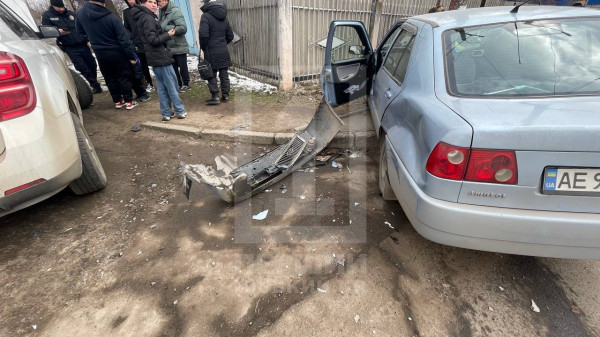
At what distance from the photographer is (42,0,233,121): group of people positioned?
4367 mm

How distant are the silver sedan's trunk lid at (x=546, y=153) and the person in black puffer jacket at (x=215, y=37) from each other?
16.2ft

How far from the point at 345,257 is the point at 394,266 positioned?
0.36m

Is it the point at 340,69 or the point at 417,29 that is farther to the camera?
the point at 340,69

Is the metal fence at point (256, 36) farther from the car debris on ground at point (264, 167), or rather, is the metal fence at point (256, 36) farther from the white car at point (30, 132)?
the white car at point (30, 132)

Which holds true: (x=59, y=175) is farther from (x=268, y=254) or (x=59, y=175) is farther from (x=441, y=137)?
(x=441, y=137)

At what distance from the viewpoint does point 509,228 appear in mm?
1556

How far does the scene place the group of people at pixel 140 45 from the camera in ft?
14.3

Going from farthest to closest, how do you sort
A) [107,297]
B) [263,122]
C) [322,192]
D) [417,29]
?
[263,122]
[322,192]
[417,29]
[107,297]

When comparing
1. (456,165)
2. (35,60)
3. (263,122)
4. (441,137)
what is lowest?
(263,122)

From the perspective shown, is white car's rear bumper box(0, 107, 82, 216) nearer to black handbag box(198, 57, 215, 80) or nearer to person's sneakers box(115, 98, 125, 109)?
black handbag box(198, 57, 215, 80)

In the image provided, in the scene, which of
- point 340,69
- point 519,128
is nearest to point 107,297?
point 519,128

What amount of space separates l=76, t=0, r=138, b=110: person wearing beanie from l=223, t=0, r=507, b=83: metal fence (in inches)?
110

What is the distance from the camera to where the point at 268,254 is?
88.5 inches

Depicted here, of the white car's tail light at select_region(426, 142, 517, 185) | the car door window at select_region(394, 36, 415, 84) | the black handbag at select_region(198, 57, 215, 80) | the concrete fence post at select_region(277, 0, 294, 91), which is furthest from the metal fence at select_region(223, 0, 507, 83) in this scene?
the white car's tail light at select_region(426, 142, 517, 185)
